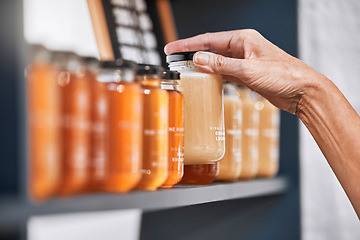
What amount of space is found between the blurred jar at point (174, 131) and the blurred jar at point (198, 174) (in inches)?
5.0

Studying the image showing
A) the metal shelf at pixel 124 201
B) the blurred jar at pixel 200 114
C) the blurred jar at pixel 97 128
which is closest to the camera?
the metal shelf at pixel 124 201

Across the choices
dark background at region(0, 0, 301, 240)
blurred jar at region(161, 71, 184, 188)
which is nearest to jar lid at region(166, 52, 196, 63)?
blurred jar at region(161, 71, 184, 188)

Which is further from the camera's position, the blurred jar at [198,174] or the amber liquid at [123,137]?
the blurred jar at [198,174]

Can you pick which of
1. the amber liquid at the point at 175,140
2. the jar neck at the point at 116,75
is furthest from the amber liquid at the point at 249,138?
the jar neck at the point at 116,75

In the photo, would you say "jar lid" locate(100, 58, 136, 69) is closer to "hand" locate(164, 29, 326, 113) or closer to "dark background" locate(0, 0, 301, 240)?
"hand" locate(164, 29, 326, 113)

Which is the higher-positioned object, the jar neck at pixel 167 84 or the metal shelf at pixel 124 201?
the jar neck at pixel 167 84

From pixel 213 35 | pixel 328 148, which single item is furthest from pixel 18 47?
pixel 328 148

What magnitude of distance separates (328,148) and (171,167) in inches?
22.6

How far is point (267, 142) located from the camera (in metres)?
1.59

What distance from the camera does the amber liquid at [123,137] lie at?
83 centimetres

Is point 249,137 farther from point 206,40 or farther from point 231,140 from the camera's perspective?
point 206,40

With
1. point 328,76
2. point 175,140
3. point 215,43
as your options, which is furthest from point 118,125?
point 328,76

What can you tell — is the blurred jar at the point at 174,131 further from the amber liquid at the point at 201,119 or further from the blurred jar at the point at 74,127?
the blurred jar at the point at 74,127

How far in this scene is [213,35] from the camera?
1354 mm
